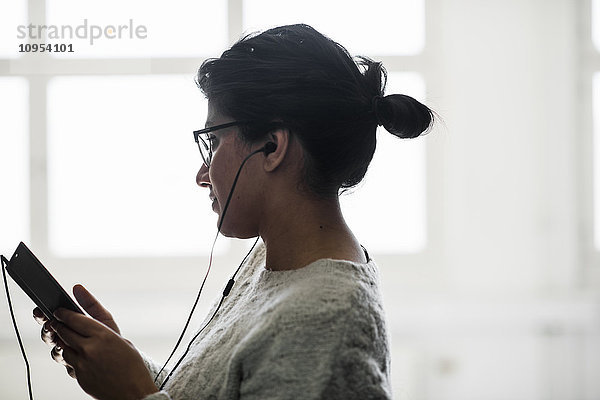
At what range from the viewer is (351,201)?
7.75ft

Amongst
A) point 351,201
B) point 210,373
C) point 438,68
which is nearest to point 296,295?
point 210,373

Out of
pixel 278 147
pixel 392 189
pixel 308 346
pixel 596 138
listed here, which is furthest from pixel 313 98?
pixel 596 138

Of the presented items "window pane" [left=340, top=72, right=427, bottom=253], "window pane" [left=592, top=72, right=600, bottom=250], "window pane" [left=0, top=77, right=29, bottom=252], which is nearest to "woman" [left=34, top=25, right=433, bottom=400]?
"window pane" [left=340, top=72, right=427, bottom=253]

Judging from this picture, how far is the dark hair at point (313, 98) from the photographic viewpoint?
36.3 inches

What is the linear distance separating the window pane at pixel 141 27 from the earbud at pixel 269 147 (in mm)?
1521

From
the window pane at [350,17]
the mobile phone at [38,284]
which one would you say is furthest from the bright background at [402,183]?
the mobile phone at [38,284]

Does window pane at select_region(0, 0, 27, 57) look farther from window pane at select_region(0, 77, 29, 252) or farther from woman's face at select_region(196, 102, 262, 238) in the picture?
woman's face at select_region(196, 102, 262, 238)

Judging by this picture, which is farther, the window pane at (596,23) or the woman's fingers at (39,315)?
the window pane at (596,23)

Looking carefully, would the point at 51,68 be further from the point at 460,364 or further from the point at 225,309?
the point at 460,364

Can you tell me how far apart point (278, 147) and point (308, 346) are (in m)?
0.31

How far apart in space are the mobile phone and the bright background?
1.27 meters

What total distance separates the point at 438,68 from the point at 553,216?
698mm

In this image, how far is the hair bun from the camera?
38.0 inches

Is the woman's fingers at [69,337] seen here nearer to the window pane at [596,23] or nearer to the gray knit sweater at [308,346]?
the gray knit sweater at [308,346]
